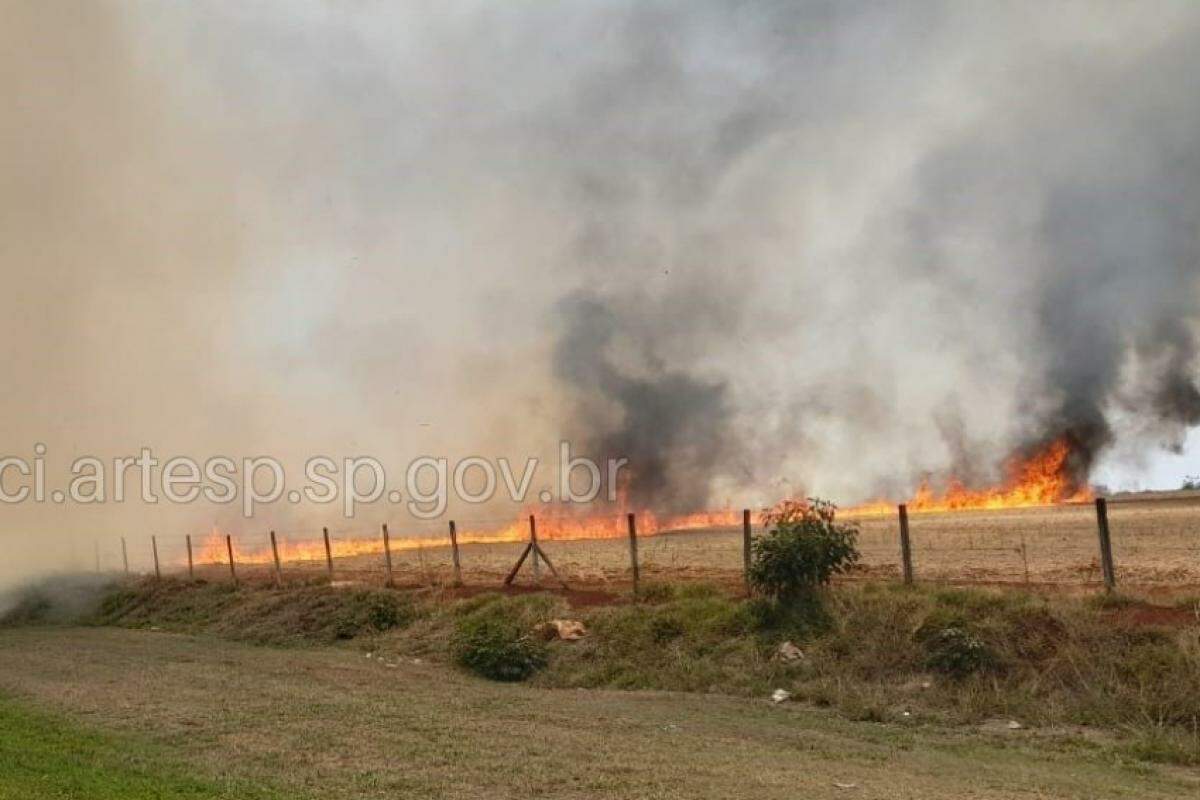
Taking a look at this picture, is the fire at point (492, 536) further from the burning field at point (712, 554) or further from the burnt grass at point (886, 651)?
the burnt grass at point (886, 651)

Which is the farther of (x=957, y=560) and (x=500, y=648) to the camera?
(x=957, y=560)

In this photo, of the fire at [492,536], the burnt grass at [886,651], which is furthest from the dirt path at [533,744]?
the fire at [492,536]

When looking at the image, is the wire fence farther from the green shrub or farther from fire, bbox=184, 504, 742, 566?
the green shrub

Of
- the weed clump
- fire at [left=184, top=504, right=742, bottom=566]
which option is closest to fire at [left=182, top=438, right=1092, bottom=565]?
fire at [left=184, top=504, right=742, bottom=566]

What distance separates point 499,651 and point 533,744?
685cm

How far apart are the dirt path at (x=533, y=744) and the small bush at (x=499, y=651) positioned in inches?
27.4

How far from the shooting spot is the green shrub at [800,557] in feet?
51.5

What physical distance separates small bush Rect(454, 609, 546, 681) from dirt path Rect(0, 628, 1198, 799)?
695 millimetres

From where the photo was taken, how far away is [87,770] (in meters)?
8.94

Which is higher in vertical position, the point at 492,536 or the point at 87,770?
the point at 87,770

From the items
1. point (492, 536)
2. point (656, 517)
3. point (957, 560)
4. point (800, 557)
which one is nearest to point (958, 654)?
point (800, 557)

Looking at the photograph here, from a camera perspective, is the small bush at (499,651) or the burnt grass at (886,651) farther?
the small bush at (499,651)

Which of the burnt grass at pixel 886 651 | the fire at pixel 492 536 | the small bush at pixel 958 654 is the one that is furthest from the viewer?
the fire at pixel 492 536

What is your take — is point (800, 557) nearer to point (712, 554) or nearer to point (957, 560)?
point (957, 560)
